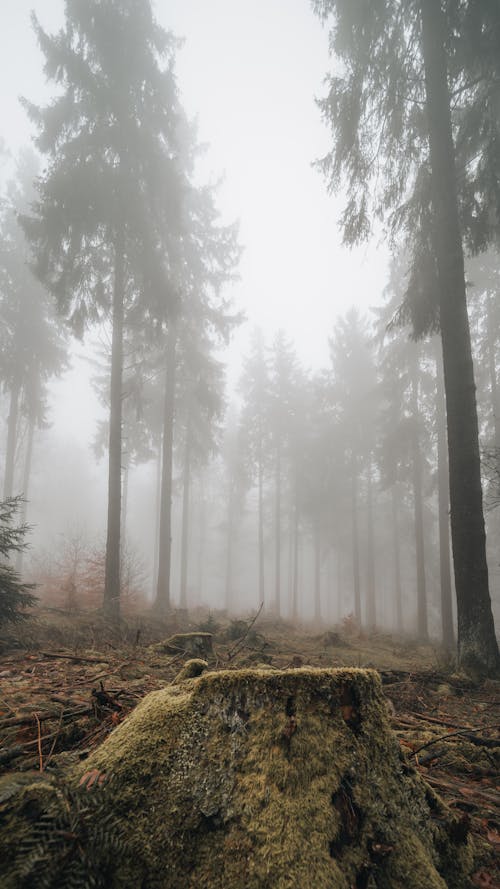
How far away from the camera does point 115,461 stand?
31.4 ft

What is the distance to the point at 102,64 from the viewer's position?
991 centimetres

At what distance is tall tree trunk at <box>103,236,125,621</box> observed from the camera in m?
9.02

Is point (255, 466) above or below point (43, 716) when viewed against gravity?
above

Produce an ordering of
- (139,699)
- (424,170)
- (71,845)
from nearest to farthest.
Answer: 1. (71,845)
2. (139,699)
3. (424,170)

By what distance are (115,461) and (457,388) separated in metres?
7.61

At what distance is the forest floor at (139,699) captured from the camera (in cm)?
183

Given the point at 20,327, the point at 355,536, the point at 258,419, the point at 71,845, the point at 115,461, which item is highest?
the point at 20,327

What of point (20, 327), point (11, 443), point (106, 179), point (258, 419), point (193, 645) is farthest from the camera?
point (258, 419)

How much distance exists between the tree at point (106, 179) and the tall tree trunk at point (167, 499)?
9.50 feet

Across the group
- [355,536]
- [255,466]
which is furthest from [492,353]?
[255,466]

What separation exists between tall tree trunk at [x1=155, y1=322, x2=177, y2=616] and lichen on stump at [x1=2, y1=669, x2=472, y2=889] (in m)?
11.0

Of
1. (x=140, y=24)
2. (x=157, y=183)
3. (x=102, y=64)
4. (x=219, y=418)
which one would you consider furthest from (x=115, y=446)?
(x=140, y=24)

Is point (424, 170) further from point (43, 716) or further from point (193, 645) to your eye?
point (43, 716)

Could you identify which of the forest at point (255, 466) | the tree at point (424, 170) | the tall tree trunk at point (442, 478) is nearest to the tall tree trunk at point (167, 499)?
the forest at point (255, 466)
